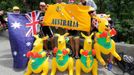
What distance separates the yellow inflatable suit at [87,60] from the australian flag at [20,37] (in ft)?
4.62

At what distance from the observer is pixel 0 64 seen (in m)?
8.38

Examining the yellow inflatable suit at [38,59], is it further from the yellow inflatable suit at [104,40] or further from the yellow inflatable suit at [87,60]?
the yellow inflatable suit at [104,40]

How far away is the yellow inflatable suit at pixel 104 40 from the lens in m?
7.30

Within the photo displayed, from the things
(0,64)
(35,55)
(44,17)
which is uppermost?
(44,17)

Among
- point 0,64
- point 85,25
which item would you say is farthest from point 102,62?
point 0,64

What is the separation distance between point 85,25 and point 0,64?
238 centimetres

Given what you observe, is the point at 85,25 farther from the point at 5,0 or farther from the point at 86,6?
the point at 5,0

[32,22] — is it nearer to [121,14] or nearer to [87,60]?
[87,60]

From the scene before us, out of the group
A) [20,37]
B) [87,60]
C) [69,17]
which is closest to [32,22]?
[20,37]

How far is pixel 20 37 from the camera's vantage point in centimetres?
798

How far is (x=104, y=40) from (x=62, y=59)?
3.36 ft

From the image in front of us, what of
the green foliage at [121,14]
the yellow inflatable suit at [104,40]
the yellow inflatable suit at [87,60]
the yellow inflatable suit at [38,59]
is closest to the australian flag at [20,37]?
the yellow inflatable suit at [38,59]

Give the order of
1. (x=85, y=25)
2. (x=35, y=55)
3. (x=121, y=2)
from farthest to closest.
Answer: (x=121, y=2), (x=85, y=25), (x=35, y=55)

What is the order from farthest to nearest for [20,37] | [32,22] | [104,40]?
[32,22] → [20,37] → [104,40]
